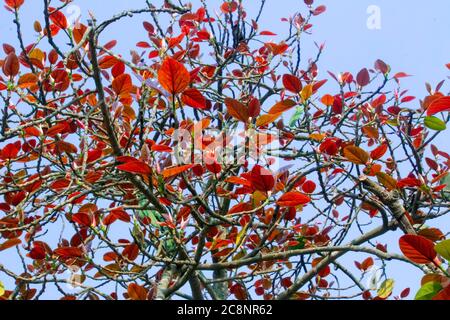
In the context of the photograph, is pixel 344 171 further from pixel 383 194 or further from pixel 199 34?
pixel 199 34

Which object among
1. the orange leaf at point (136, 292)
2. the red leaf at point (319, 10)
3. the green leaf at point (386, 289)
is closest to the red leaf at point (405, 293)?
the green leaf at point (386, 289)

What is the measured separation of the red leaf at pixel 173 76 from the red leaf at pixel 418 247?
725mm

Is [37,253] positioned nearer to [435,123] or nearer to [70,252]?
[70,252]

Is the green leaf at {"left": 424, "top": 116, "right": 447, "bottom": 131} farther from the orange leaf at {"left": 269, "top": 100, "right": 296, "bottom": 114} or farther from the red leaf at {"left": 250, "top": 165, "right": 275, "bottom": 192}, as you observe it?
the red leaf at {"left": 250, "top": 165, "right": 275, "bottom": 192}

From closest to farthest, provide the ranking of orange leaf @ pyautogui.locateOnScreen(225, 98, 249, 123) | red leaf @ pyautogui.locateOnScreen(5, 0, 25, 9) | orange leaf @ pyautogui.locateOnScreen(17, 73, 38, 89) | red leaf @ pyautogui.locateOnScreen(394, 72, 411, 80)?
orange leaf @ pyautogui.locateOnScreen(225, 98, 249, 123)
red leaf @ pyautogui.locateOnScreen(5, 0, 25, 9)
orange leaf @ pyautogui.locateOnScreen(17, 73, 38, 89)
red leaf @ pyautogui.locateOnScreen(394, 72, 411, 80)

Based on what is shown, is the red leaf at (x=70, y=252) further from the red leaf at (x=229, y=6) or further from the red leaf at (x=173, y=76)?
the red leaf at (x=229, y=6)

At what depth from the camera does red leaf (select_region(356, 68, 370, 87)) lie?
270 centimetres

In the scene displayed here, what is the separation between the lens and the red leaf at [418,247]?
120 cm

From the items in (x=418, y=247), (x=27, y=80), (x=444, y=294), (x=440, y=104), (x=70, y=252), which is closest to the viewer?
(x=444, y=294)

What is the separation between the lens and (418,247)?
3.98ft

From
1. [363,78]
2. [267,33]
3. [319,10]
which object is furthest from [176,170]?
[319,10]

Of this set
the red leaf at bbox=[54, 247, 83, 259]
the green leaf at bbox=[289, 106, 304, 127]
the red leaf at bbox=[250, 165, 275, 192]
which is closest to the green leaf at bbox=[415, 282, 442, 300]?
the red leaf at bbox=[250, 165, 275, 192]

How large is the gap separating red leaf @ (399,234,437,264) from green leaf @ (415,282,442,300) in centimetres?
9

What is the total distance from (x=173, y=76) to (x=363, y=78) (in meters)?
1.61
